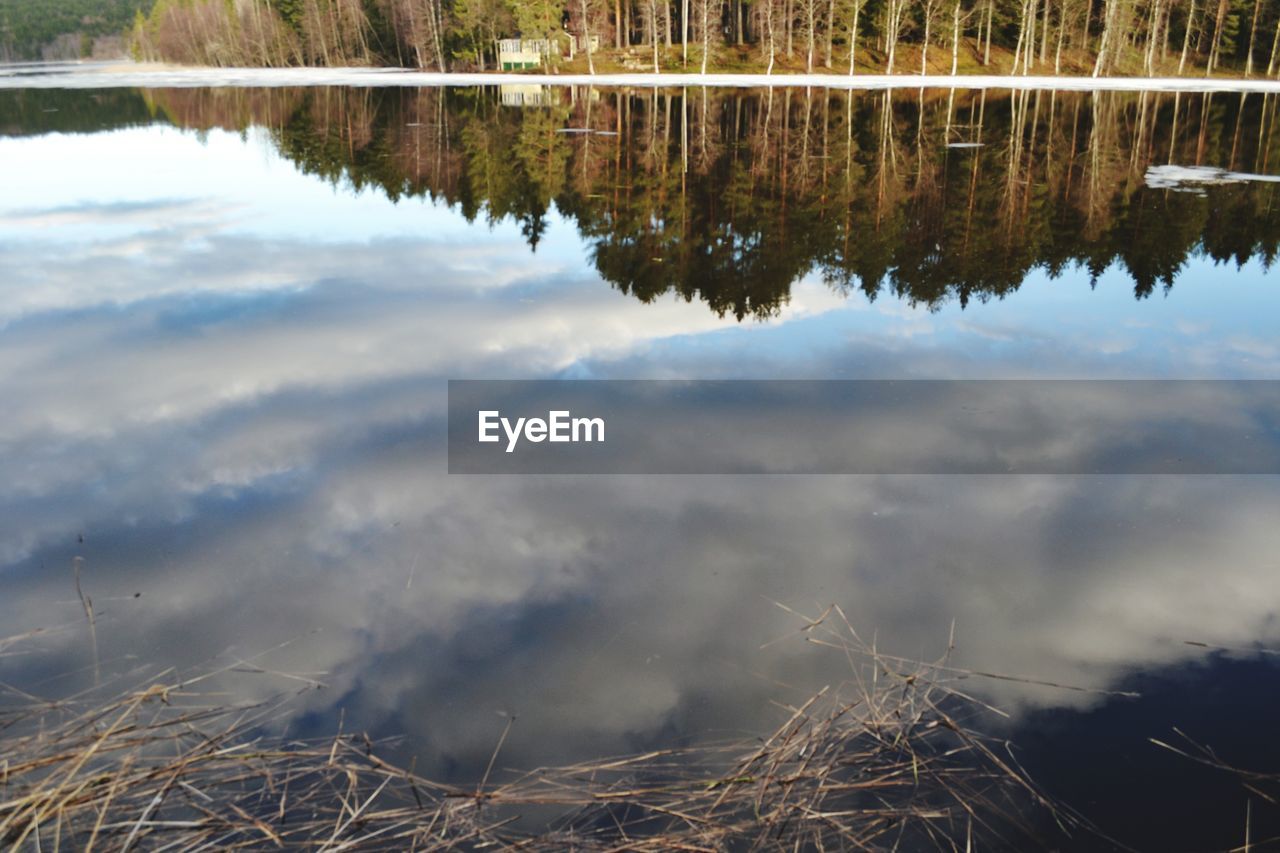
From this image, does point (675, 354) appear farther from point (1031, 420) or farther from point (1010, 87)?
point (1010, 87)

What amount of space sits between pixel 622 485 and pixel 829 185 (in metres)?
15.0

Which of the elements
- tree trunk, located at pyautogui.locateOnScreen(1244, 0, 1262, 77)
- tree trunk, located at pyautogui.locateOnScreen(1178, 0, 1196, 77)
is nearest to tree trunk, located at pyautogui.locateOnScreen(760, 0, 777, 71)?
tree trunk, located at pyautogui.locateOnScreen(1178, 0, 1196, 77)

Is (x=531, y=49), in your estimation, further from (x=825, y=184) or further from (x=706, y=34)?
(x=825, y=184)

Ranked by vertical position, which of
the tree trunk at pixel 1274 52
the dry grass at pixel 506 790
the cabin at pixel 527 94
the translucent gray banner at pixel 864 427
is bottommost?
the dry grass at pixel 506 790

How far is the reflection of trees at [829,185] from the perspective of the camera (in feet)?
46.8

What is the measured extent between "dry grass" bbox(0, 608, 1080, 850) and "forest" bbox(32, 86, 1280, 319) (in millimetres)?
8118

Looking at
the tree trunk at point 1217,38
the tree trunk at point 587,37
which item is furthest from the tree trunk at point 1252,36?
the tree trunk at point 587,37

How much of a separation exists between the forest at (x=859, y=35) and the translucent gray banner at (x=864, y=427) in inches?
2678

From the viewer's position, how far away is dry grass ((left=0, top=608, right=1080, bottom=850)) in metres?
3.97

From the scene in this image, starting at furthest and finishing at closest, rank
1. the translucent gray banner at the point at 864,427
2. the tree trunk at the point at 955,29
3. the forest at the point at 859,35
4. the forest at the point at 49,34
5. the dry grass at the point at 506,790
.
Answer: the forest at the point at 49,34 → the forest at the point at 859,35 → the tree trunk at the point at 955,29 → the translucent gray banner at the point at 864,427 → the dry grass at the point at 506,790

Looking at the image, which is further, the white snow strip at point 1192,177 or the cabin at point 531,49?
the cabin at point 531,49

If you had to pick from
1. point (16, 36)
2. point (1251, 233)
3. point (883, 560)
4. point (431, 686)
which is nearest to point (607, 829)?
point (431, 686)

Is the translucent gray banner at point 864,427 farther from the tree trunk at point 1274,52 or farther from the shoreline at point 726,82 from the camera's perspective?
the tree trunk at point 1274,52

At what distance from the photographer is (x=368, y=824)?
4090 mm
